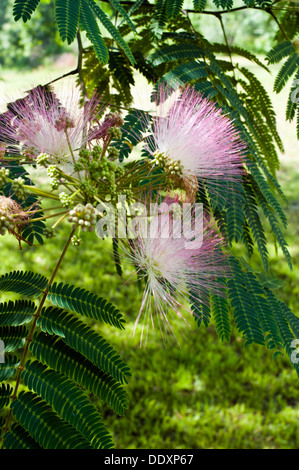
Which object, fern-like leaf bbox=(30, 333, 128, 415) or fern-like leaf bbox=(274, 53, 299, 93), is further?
fern-like leaf bbox=(274, 53, 299, 93)

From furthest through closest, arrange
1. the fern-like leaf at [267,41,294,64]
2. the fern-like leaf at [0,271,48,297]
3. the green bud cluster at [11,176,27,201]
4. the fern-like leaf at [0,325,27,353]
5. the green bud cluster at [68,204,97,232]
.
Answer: the fern-like leaf at [267,41,294,64] < the fern-like leaf at [0,271,48,297] < the fern-like leaf at [0,325,27,353] < the green bud cluster at [11,176,27,201] < the green bud cluster at [68,204,97,232]

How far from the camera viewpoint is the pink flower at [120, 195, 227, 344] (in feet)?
5.13

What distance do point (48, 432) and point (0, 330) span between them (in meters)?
0.41

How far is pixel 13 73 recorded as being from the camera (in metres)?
18.2

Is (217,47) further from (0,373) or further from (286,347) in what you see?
(0,373)

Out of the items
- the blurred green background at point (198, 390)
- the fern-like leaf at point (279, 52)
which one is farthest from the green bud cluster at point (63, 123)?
the fern-like leaf at point (279, 52)

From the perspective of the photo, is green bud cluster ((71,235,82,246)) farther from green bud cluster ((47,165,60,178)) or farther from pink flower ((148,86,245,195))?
pink flower ((148,86,245,195))

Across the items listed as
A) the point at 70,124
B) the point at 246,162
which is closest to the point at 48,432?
the point at 70,124

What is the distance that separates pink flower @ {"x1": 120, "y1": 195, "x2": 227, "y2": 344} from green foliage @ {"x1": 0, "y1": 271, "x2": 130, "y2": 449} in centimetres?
20

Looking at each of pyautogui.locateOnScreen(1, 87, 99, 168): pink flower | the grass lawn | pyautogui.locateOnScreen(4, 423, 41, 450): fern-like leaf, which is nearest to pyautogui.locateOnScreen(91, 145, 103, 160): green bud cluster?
pyautogui.locateOnScreen(1, 87, 99, 168): pink flower
